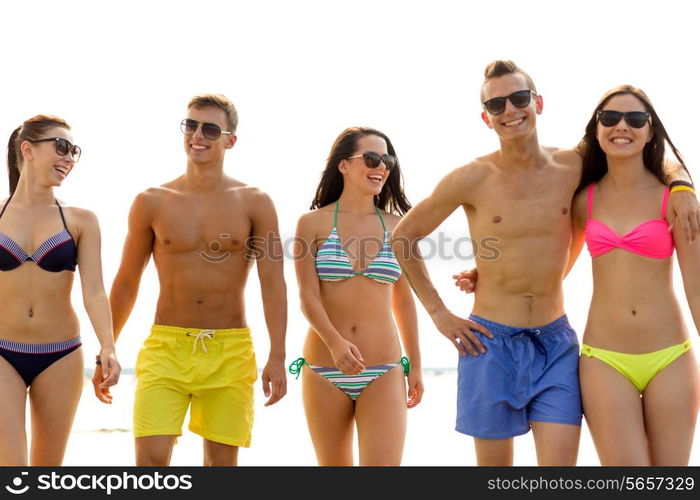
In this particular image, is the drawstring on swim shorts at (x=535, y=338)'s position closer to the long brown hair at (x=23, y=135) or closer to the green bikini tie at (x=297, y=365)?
the green bikini tie at (x=297, y=365)

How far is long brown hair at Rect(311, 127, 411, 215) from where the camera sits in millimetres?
7289

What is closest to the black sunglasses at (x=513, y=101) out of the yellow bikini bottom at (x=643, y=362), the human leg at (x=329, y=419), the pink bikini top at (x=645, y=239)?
the pink bikini top at (x=645, y=239)

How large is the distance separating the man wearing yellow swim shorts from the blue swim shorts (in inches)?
57.8


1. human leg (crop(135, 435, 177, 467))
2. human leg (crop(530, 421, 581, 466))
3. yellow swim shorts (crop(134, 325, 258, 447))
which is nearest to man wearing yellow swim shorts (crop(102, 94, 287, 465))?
yellow swim shorts (crop(134, 325, 258, 447))

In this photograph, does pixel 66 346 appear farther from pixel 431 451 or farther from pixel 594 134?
pixel 431 451

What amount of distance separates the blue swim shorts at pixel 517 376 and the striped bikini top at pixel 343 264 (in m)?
1.08

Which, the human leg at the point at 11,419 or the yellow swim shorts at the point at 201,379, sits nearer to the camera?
the human leg at the point at 11,419

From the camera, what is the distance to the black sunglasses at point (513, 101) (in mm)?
6133

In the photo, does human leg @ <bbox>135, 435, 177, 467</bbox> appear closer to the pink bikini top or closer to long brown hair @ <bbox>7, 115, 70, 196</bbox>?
long brown hair @ <bbox>7, 115, 70, 196</bbox>

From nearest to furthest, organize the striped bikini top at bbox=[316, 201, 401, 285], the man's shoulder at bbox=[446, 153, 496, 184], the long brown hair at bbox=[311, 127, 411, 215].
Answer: the man's shoulder at bbox=[446, 153, 496, 184] < the striped bikini top at bbox=[316, 201, 401, 285] < the long brown hair at bbox=[311, 127, 411, 215]

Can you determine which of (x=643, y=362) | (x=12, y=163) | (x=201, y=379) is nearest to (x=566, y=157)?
(x=643, y=362)

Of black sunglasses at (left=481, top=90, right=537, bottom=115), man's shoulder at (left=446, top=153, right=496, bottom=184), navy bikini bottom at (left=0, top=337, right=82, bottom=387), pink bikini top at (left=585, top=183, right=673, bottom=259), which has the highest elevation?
black sunglasses at (left=481, top=90, right=537, bottom=115)

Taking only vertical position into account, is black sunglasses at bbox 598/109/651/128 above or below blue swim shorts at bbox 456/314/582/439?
above
